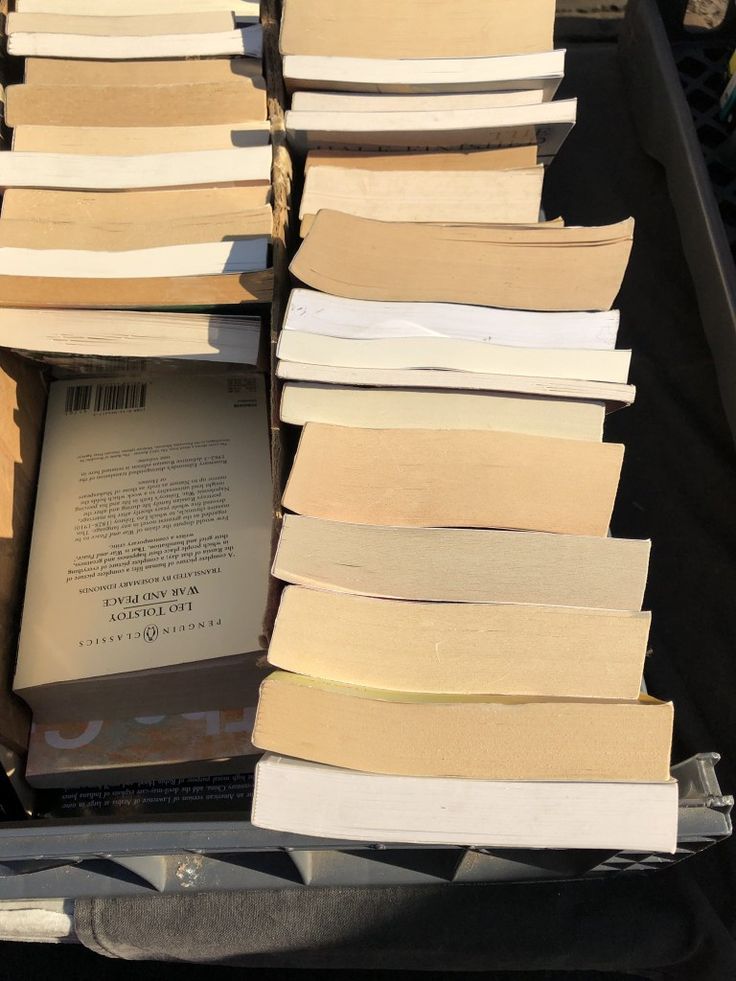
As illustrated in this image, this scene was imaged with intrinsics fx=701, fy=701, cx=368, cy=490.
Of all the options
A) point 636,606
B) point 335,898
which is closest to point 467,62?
point 636,606

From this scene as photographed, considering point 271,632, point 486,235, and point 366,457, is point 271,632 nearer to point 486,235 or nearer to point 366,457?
point 366,457

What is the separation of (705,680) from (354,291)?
Result: 0.60 m

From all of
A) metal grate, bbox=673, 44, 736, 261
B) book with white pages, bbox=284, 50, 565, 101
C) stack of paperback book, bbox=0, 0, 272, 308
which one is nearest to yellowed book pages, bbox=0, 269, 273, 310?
stack of paperback book, bbox=0, 0, 272, 308

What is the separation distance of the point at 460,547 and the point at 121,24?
0.72 m

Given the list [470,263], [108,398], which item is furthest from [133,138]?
[470,263]

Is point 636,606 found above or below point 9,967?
above

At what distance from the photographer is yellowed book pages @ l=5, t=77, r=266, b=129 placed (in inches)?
29.5

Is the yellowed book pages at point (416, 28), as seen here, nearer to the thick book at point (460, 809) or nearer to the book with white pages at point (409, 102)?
the book with white pages at point (409, 102)

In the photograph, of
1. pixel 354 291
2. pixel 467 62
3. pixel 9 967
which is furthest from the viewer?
pixel 9 967

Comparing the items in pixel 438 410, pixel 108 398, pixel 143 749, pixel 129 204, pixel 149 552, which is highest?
pixel 129 204

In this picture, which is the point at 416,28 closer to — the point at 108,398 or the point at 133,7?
the point at 133,7

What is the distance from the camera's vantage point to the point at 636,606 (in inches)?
20.2

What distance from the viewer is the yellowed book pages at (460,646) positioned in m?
0.50

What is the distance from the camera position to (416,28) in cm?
73
